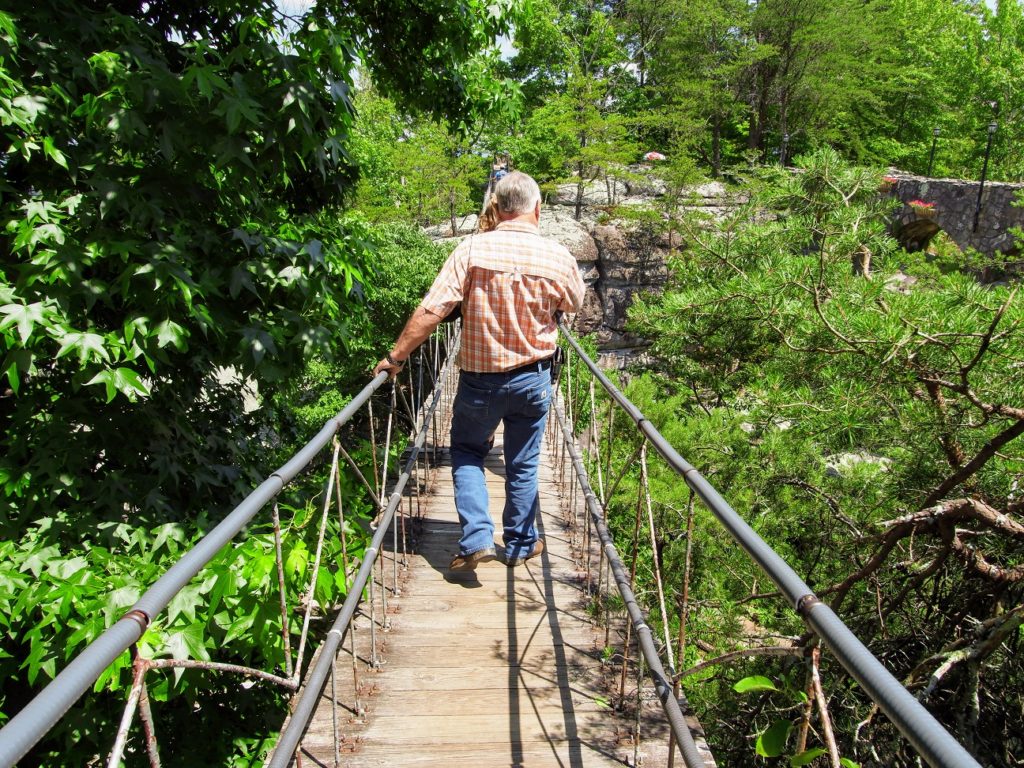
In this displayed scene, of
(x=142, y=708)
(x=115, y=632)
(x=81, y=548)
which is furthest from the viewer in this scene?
(x=81, y=548)

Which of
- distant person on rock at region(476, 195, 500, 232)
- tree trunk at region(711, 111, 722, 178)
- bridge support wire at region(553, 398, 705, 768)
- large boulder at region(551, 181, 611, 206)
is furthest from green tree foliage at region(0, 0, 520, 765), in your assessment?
tree trunk at region(711, 111, 722, 178)

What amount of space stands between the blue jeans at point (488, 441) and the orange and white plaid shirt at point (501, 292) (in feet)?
0.35

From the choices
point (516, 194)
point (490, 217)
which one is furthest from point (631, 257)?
point (516, 194)

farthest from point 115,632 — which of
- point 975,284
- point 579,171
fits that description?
point 579,171

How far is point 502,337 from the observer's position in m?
3.02

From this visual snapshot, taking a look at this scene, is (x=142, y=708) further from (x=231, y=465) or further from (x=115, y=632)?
(x=231, y=465)

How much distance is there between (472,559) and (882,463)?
11.6ft

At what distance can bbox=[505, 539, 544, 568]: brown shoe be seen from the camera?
11.2 feet

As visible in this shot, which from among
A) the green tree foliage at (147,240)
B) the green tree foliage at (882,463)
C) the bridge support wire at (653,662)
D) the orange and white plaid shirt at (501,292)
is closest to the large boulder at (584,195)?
the green tree foliage at (882,463)

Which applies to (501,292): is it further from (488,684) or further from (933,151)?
(933,151)

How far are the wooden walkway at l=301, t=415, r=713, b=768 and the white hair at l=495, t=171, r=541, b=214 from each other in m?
1.78

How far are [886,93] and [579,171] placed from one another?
1358 centimetres

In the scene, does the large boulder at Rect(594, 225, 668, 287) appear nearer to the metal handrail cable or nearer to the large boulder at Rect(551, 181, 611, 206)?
the large boulder at Rect(551, 181, 611, 206)

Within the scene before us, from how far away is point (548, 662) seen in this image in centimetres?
268
